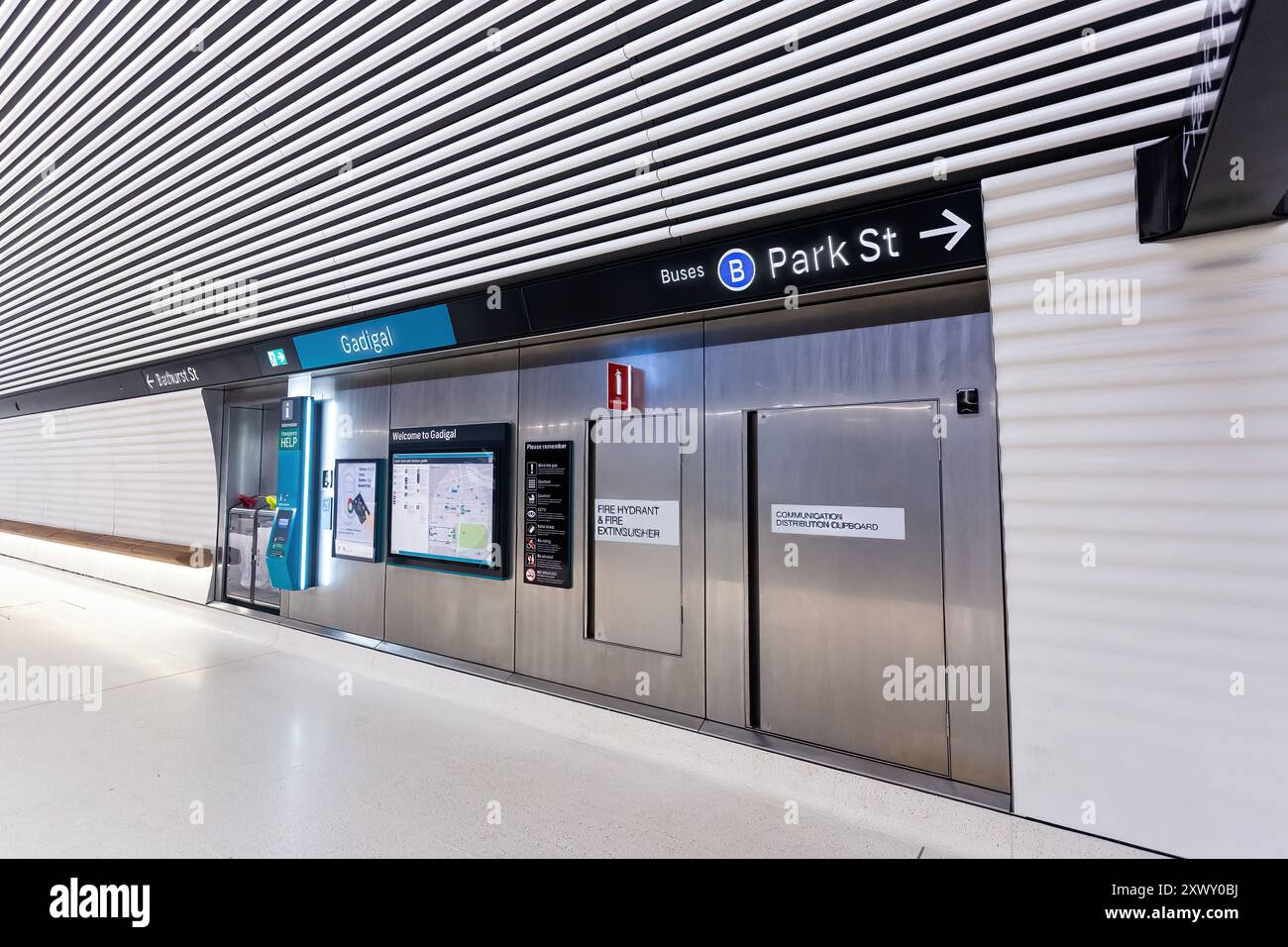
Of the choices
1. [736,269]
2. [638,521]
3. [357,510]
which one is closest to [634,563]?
[638,521]

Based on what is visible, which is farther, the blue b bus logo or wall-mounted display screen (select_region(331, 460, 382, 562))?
wall-mounted display screen (select_region(331, 460, 382, 562))

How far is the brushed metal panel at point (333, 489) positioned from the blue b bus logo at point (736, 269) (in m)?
3.80

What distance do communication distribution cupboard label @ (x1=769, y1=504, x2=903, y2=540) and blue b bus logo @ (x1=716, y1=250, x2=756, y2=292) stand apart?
51.3 inches

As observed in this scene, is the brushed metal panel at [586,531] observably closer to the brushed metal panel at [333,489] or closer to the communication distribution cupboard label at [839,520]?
the communication distribution cupboard label at [839,520]

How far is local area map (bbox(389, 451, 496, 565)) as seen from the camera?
5.30 metres

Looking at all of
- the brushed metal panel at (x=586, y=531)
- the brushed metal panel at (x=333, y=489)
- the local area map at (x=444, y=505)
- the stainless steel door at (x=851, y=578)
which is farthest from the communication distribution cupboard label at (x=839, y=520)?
the brushed metal panel at (x=333, y=489)

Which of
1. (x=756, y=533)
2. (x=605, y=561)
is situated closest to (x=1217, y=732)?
(x=756, y=533)

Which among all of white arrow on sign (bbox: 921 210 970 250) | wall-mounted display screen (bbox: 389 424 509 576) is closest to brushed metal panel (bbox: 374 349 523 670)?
wall-mounted display screen (bbox: 389 424 509 576)

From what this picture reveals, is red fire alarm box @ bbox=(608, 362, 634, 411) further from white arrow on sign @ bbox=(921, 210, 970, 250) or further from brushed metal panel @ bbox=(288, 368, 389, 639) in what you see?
brushed metal panel @ bbox=(288, 368, 389, 639)

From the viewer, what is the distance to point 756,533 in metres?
4.04

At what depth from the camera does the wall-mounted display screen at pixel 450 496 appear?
5.23 metres

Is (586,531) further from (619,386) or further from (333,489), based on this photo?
(333,489)

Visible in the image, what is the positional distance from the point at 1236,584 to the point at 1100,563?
1.36 feet
